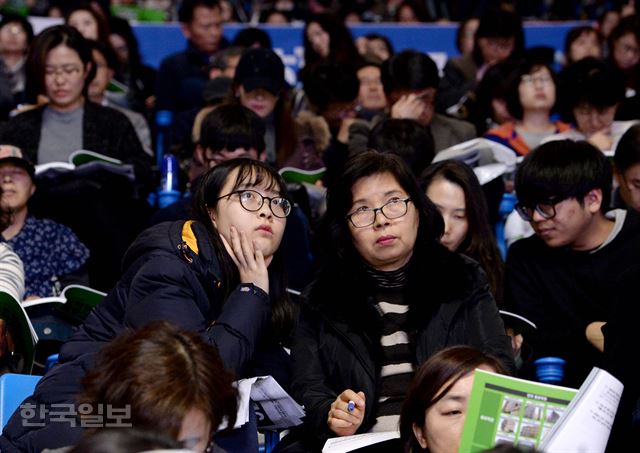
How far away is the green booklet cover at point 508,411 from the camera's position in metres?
2.44

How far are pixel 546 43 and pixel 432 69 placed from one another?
3447 millimetres

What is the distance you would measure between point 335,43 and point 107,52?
1568 mm

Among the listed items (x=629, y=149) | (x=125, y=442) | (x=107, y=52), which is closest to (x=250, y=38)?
(x=107, y=52)

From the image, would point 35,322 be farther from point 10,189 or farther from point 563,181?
point 563,181

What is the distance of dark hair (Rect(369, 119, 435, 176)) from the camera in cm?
484

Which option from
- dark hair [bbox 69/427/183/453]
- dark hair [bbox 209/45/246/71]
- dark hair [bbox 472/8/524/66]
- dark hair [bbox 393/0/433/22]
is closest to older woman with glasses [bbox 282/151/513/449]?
dark hair [bbox 69/427/183/453]

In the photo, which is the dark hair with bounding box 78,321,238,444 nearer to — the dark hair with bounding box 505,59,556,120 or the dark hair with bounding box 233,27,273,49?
the dark hair with bounding box 505,59,556,120

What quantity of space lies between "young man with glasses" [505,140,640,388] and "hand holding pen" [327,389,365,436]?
1019 millimetres

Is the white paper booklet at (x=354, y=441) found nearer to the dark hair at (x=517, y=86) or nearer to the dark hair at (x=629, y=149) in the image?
the dark hair at (x=629, y=149)

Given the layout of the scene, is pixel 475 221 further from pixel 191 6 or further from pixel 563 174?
pixel 191 6

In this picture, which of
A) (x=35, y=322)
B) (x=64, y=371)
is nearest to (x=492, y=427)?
(x=64, y=371)

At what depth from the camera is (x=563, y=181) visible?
415cm

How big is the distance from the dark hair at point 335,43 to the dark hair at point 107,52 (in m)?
1.24

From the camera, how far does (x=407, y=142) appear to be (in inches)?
192
